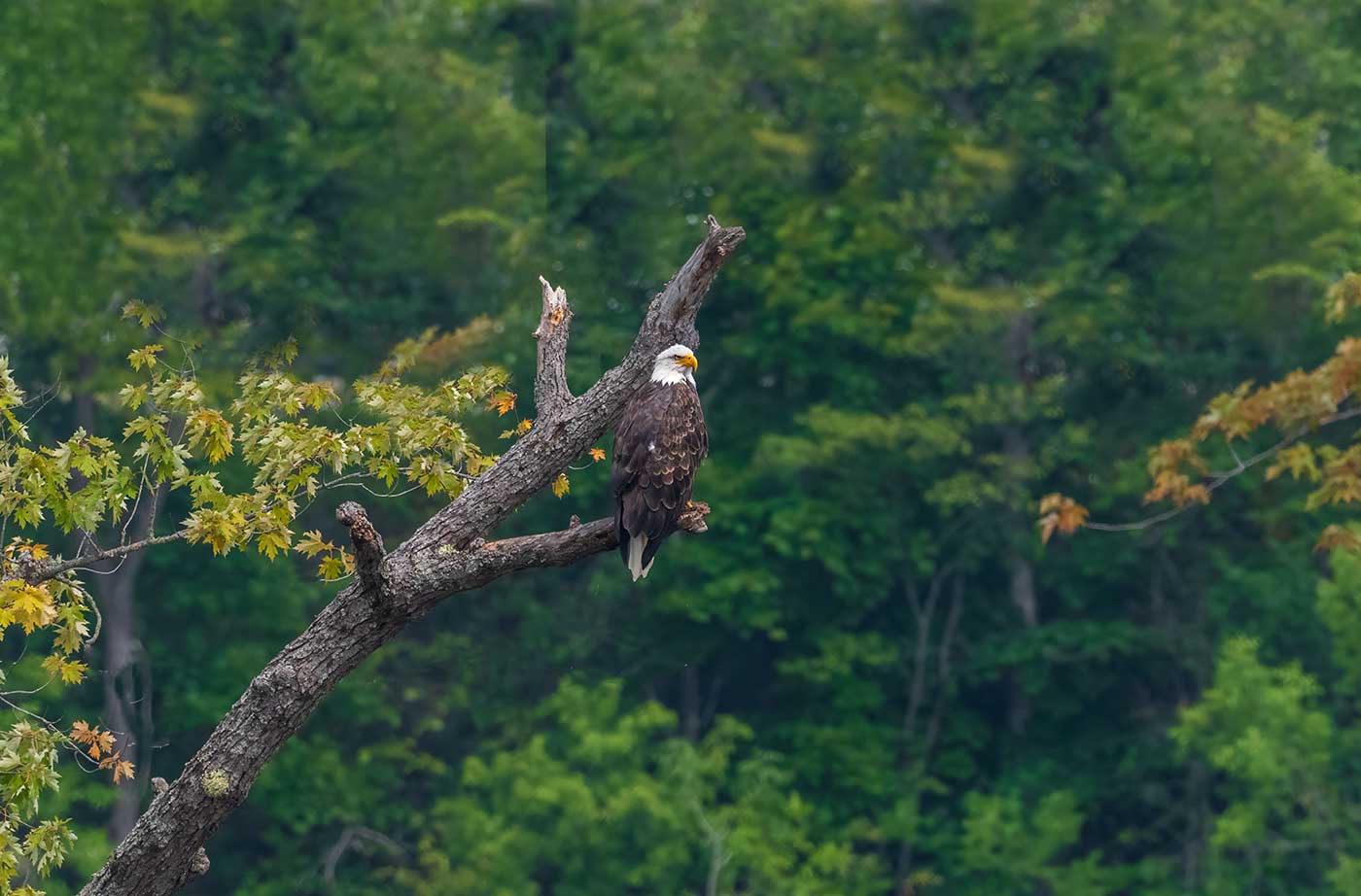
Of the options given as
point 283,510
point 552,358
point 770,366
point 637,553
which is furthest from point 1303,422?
point 770,366

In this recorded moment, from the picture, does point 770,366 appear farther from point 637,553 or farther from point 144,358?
point 144,358

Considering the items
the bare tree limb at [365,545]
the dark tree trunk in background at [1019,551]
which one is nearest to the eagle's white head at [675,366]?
the bare tree limb at [365,545]

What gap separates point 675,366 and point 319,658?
2175mm

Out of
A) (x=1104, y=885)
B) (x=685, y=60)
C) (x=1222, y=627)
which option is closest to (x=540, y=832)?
(x=1104, y=885)

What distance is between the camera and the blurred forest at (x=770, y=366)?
18.4m

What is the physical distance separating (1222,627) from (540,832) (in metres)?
7.45

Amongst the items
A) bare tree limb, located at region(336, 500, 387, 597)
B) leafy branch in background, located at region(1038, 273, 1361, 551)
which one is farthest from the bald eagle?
leafy branch in background, located at region(1038, 273, 1361, 551)

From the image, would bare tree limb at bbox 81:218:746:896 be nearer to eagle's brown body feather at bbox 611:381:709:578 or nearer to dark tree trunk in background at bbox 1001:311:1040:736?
eagle's brown body feather at bbox 611:381:709:578

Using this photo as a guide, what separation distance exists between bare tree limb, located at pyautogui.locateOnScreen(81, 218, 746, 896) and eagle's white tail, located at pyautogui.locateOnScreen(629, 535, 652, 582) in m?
0.91

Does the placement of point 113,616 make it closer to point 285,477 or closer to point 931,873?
point 931,873

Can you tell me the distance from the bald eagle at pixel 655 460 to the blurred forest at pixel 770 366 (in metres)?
10.5

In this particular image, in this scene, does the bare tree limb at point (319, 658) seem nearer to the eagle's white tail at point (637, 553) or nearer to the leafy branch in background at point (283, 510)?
the leafy branch in background at point (283, 510)

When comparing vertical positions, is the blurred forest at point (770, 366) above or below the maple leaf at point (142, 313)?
above

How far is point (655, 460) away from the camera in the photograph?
731 cm
